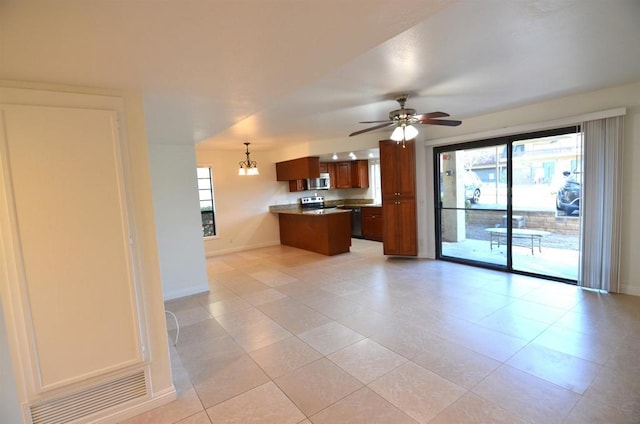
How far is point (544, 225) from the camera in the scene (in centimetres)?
473

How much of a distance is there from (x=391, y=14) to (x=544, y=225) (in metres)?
4.82

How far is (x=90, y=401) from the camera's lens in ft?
6.39

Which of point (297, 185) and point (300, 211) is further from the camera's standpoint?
point (297, 185)

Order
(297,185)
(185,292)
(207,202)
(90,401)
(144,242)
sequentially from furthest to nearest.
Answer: (297,185) < (207,202) < (185,292) < (144,242) < (90,401)

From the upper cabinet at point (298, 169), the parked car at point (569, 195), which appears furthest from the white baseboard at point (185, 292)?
the parked car at point (569, 195)

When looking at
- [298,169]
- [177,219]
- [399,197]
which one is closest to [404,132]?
[399,197]

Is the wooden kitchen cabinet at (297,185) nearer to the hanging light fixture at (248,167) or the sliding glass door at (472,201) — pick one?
the hanging light fixture at (248,167)

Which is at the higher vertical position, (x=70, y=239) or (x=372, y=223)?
(x=70, y=239)

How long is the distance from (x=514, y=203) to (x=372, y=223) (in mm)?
3696

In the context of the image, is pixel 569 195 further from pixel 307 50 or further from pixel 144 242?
pixel 144 242

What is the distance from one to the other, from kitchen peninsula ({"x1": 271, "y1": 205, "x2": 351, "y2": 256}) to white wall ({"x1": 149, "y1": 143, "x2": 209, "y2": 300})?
265cm

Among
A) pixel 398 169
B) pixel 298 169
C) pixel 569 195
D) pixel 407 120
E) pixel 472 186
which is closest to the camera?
pixel 407 120

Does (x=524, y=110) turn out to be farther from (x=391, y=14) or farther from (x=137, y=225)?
(x=137, y=225)

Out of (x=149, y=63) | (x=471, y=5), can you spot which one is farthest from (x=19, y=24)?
(x=471, y=5)
